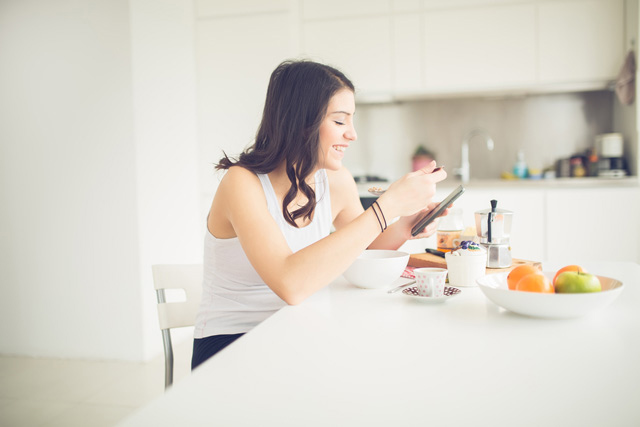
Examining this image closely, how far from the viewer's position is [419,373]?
68 cm

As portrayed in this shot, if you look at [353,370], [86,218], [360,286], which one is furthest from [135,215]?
[353,370]

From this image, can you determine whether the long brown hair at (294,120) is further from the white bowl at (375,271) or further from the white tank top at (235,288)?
the white bowl at (375,271)

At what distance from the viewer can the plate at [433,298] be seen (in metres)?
1.04

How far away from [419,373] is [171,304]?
947 mm

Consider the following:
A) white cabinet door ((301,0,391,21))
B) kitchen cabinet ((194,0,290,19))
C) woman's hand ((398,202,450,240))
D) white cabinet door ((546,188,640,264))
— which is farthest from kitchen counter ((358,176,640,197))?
woman's hand ((398,202,450,240))

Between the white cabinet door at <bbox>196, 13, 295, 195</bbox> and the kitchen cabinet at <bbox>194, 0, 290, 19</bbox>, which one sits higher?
the kitchen cabinet at <bbox>194, 0, 290, 19</bbox>

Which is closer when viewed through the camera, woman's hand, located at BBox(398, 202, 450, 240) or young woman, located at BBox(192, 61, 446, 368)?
young woman, located at BBox(192, 61, 446, 368)

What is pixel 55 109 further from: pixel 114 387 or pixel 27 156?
pixel 114 387

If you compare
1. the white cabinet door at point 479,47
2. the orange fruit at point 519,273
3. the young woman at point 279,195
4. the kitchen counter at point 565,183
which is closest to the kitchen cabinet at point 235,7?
the white cabinet door at point 479,47

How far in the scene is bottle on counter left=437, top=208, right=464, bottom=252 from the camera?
1.51m

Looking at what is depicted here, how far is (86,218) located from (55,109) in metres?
0.63

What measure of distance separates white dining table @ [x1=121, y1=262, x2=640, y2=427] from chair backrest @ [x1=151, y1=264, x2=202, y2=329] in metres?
0.57

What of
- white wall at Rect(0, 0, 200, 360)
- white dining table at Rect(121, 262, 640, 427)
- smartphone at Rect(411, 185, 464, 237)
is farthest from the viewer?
white wall at Rect(0, 0, 200, 360)

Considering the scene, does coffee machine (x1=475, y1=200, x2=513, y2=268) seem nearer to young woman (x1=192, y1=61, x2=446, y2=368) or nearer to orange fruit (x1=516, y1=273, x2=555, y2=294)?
young woman (x1=192, y1=61, x2=446, y2=368)
